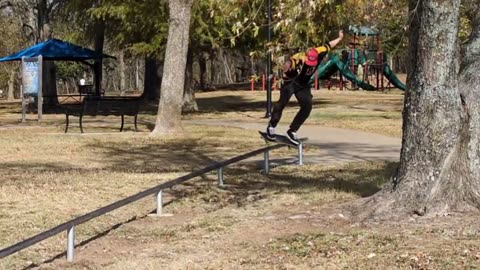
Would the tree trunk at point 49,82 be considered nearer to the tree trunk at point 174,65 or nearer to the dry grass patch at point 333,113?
the dry grass patch at point 333,113

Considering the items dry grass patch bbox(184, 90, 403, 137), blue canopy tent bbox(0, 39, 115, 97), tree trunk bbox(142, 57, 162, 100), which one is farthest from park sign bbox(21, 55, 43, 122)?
tree trunk bbox(142, 57, 162, 100)

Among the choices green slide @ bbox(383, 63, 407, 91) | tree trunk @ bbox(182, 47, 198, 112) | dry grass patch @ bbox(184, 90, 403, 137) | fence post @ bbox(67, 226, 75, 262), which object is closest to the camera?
fence post @ bbox(67, 226, 75, 262)

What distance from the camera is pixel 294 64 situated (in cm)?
998

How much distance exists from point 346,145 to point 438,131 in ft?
28.1

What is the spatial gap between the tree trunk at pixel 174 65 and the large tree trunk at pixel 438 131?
10.5 metres

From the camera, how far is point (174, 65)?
1703 cm

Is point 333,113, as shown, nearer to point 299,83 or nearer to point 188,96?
point 188,96

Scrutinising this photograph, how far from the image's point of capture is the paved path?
12984 millimetres

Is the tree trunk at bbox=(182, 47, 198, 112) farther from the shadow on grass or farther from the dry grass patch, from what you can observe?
the shadow on grass

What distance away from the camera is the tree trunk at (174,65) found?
55.4ft

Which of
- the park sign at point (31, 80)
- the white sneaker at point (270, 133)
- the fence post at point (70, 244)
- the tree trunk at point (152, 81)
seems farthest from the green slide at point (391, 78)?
the fence post at point (70, 244)

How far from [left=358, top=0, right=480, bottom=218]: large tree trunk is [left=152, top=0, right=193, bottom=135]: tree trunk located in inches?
412

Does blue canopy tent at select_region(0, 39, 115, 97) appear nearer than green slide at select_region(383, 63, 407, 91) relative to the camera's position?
Yes

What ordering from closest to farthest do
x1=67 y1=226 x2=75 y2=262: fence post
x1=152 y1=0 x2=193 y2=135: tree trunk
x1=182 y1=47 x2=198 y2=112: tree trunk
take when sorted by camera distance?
1. x1=67 y1=226 x2=75 y2=262: fence post
2. x1=152 y1=0 x2=193 y2=135: tree trunk
3. x1=182 y1=47 x2=198 y2=112: tree trunk
